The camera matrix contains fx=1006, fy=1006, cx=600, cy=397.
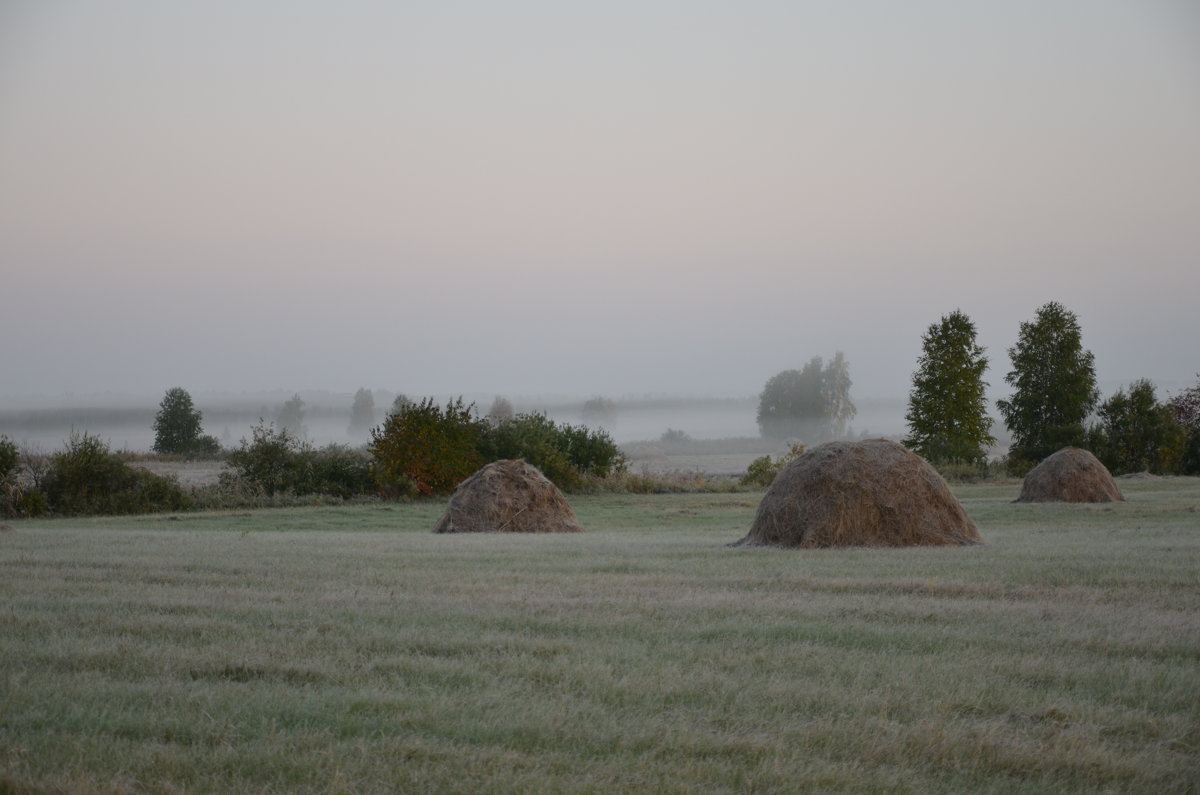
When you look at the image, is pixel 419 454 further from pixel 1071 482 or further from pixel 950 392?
pixel 950 392

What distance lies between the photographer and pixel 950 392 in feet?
171

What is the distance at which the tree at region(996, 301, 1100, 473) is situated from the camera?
50.6 meters

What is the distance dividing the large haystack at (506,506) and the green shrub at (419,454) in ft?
40.2

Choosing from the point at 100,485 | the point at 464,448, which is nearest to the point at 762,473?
Result: the point at 464,448

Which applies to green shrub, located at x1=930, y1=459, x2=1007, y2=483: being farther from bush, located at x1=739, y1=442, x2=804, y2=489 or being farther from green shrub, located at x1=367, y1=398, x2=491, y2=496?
green shrub, located at x1=367, y1=398, x2=491, y2=496

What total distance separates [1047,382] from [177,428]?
151 ft

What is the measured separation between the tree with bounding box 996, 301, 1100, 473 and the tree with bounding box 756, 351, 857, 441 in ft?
241

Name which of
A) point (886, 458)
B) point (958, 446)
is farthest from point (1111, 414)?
point (886, 458)

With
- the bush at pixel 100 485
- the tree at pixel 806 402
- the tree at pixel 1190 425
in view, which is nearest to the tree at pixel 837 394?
the tree at pixel 806 402

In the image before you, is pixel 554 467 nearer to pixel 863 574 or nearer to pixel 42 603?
pixel 863 574

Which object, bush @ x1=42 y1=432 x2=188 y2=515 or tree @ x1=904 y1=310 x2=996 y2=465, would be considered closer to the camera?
bush @ x1=42 y1=432 x2=188 y2=515

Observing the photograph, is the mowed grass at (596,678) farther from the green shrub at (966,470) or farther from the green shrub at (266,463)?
the green shrub at (966,470)

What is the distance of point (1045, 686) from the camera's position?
17.1 ft

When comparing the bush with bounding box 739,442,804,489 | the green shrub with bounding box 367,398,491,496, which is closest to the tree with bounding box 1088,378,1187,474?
the bush with bounding box 739,442,804,489
